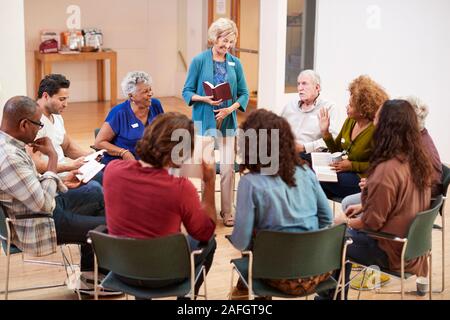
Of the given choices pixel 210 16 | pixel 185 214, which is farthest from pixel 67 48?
pixel 185 214

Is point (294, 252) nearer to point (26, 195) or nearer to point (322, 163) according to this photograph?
point (26, 195)

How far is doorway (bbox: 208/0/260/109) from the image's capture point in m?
10.6

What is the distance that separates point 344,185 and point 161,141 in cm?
197

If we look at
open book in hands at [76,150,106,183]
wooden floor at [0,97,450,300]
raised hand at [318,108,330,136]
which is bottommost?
wooden floor at [0,97,450,300]

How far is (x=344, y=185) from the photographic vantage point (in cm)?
488

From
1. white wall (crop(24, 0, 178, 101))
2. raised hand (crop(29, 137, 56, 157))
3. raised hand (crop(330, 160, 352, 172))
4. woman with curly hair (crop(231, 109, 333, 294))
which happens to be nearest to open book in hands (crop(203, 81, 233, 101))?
raised hand (crop(330, 160, 352, 172))

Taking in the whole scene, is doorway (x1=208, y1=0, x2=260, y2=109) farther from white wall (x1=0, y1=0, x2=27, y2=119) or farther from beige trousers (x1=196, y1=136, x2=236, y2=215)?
beige trousers (x1=196, y1=136, x2=236, y2=215)

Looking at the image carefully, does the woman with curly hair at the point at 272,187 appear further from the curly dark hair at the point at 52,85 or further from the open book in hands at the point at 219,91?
the open book in hands at the point at 219,91

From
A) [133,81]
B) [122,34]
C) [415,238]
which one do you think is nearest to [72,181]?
[133,81]

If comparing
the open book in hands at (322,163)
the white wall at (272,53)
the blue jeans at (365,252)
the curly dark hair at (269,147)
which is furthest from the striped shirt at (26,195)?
the white wall at (272,53)

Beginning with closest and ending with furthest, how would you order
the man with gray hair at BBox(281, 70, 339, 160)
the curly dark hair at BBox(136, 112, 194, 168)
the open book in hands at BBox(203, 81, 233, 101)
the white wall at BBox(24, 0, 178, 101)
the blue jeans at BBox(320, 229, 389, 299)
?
the curly dark hair at BBox(136, 112, 194, 168), the blue jeans at BBox(320, 229, 389, 299), the man with gray hair at BBox(281, 70, 339, 160), the open book in hands at BBox(203, 81, 233, 101), the white wall at BBox(24, 0, 178, 101)

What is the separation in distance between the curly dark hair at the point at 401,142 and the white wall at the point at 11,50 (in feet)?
13.5

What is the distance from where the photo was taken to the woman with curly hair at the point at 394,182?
3617 mm
